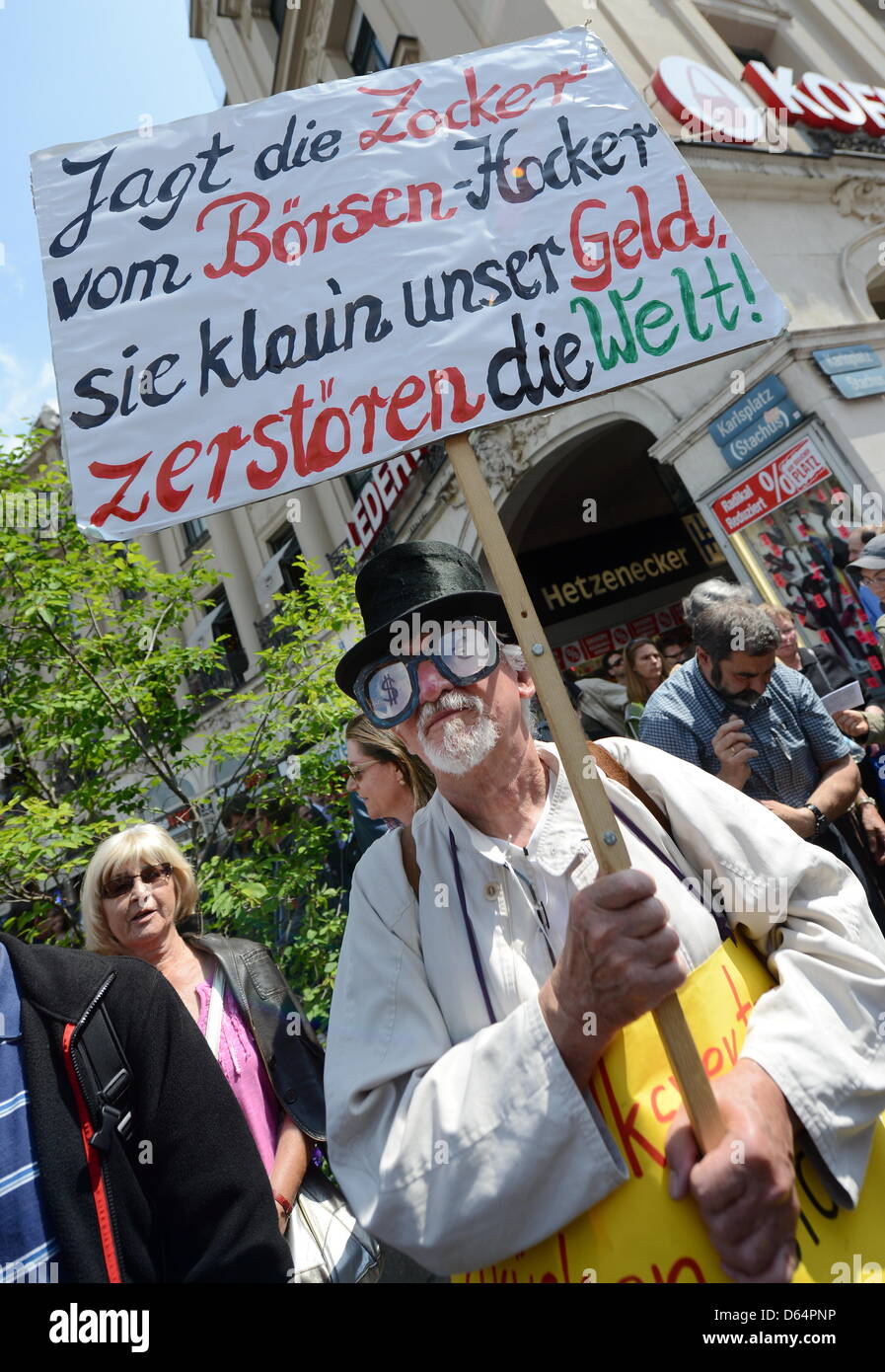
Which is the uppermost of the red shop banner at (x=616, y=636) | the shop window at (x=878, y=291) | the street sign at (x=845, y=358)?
the shop window at (x=878, y=291)

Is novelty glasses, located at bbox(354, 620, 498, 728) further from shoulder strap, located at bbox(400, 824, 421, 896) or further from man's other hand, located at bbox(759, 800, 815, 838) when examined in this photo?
man's other hand, located at bbox(759, 800, 815, 838)

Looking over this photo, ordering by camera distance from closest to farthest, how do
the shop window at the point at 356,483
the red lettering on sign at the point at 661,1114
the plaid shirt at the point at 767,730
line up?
the red lettering on sign at the point at 661,1114 < the plaid shirt at the point at 767,730 < the shop window at the point at 356,483

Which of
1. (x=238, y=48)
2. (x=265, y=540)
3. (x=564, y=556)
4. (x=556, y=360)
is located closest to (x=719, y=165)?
(x=564, y=556)

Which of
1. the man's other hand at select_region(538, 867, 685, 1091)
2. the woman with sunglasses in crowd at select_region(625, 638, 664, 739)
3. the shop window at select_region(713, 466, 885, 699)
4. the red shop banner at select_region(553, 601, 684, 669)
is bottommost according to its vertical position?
the man's other hand at select_region(538, 867, 685, 1091)

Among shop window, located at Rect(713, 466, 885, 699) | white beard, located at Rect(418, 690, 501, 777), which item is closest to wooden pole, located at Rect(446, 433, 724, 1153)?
white beard, located at Rect(418, 690, 501, 777)

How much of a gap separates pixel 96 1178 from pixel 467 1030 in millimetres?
819

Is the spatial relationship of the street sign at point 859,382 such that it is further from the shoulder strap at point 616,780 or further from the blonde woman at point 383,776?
the shoulder strap at point 616,780

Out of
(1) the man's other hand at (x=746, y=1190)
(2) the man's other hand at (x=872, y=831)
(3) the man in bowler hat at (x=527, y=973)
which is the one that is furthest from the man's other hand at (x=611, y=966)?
(2) the man's other hand at (x=872, y=831)

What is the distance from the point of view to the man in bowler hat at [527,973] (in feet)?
4.20

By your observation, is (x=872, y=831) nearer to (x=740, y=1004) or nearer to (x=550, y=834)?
(x=740, y=1004)

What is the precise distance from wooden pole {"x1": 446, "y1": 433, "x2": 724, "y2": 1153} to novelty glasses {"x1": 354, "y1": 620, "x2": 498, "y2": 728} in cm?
26

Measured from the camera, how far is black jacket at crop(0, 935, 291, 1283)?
1581 millimetres

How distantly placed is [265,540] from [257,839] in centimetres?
1461

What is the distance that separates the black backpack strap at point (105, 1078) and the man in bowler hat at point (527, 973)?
0.52 m
